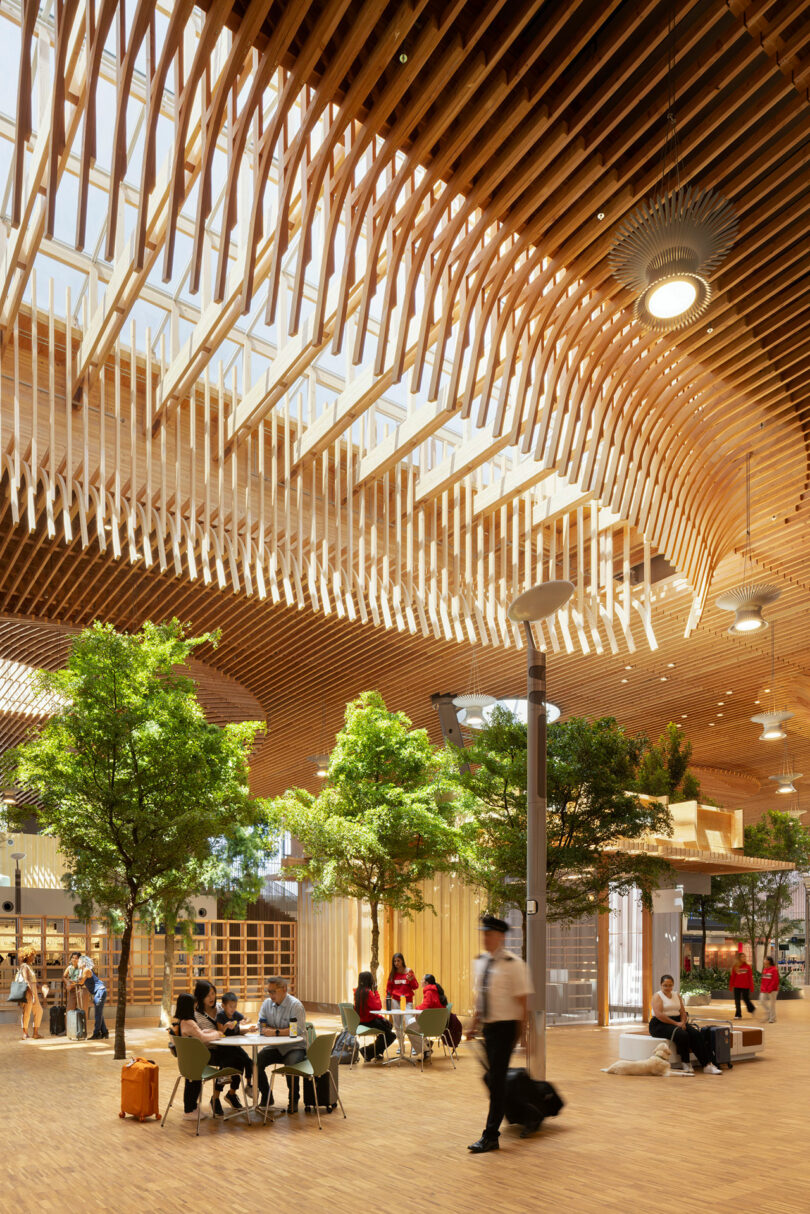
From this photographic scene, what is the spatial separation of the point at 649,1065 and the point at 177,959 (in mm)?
15661

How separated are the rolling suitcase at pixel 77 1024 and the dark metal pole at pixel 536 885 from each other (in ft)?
37.6

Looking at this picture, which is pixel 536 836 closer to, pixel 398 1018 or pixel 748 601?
pixel 748 601

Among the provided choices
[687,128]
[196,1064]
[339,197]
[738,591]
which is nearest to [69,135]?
[339,197]

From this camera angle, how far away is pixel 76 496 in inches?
454

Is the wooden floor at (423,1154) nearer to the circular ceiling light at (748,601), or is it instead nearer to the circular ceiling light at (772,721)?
the circular ceiling light at (748,601)

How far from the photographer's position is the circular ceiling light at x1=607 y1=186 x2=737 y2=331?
580 centimetres

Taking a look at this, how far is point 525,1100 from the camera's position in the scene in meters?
8.30

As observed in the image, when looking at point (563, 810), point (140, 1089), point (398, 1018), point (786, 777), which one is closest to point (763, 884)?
point (786, 777)

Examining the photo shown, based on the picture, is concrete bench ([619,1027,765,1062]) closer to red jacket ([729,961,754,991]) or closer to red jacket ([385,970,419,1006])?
red jacket ([385,970,419,1006])

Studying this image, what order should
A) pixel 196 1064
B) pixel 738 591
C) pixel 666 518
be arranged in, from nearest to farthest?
pixel 196 1064 → pixel 666 518 → pixel 738 591

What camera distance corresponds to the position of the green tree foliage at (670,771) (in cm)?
2273

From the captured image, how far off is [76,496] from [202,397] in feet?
5.76

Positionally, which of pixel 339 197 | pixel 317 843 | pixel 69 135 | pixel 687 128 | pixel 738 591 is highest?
pixel 69 135

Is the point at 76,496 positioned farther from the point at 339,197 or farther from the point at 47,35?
the point at 339,197
